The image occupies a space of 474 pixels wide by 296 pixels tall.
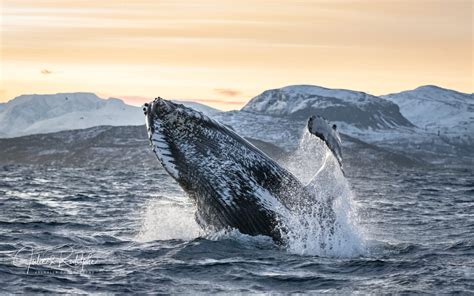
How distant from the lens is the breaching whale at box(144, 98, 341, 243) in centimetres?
1013

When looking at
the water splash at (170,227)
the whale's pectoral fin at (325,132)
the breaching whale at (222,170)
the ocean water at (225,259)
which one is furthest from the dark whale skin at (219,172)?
the water splash at (170,227)

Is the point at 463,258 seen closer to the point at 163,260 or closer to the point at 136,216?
the point at 163,260

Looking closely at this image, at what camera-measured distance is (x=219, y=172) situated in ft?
33.6

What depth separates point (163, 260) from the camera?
34.0 feet

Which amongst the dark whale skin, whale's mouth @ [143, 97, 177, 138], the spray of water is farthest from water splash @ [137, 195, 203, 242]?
whale's mouth @ [143, 97, 177, 138]

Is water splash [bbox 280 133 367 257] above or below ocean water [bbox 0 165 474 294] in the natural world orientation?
above

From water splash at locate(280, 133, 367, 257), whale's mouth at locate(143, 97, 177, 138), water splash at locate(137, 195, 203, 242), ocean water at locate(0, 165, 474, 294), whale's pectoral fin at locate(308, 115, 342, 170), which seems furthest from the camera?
water splash at locate(137, 195, 203, 242)

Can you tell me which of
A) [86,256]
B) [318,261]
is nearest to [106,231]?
[86,256]

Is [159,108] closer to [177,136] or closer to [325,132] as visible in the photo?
[177,136]

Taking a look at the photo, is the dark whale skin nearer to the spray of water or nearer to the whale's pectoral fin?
the spray of water

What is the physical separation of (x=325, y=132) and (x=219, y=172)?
1.55 meters

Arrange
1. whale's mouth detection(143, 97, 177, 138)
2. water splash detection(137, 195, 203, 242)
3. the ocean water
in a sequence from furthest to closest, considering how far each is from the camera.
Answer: water splash detection(137, 195, 203, 242) < whale's mouth detection(143, 97, 177, 138) < the ocean water

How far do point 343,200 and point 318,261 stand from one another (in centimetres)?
113

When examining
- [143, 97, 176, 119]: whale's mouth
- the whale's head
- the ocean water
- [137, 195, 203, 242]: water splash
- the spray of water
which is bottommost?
the ocean water
